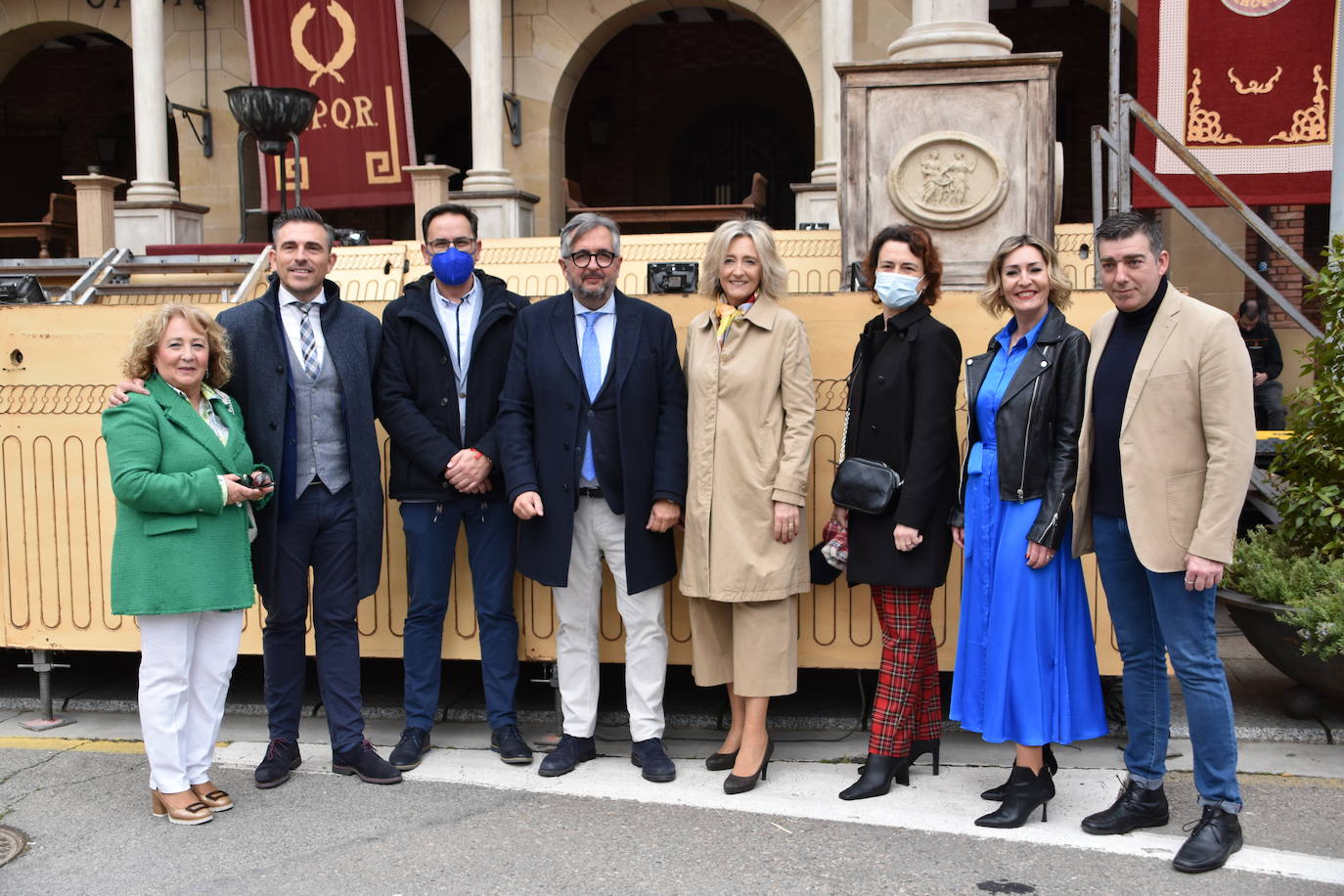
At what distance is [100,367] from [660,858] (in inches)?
122

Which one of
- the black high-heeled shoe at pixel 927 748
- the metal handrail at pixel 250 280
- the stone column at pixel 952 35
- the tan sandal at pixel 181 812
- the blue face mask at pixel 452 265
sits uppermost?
the stone column at pixel 952 35

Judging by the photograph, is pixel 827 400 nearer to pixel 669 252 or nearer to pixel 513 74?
pixel 669 252

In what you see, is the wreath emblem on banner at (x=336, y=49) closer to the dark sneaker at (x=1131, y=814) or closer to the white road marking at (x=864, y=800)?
the white road marking at (x=864, y=800)

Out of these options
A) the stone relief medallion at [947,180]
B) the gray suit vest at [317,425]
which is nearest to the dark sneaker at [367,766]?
the gray suit vest at [317,425]

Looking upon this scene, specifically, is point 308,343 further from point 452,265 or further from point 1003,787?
point 1003,787

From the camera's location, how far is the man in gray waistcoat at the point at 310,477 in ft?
14.5

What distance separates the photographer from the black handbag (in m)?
4.09

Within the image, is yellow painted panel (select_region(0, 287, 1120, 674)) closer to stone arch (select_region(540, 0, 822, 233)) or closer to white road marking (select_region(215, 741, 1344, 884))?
white road marking (select_region(215, 741, 1344, 884))

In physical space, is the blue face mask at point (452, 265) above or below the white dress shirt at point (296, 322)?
above

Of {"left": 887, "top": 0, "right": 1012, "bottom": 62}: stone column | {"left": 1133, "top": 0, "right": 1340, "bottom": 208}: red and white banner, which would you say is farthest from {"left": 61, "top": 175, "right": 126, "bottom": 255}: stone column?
{"left": 1133, "top": 0, "right": 1340, "bottom": 208}: red and white banner

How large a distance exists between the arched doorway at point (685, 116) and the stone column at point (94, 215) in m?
7.42

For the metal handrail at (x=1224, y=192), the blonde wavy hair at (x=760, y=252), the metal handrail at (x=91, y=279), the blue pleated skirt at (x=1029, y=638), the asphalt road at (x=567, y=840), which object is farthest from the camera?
the metal handrail at (x=91, y=279)

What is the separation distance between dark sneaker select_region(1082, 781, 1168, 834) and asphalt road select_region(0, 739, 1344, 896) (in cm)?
8

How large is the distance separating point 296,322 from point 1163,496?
2.97 meters
